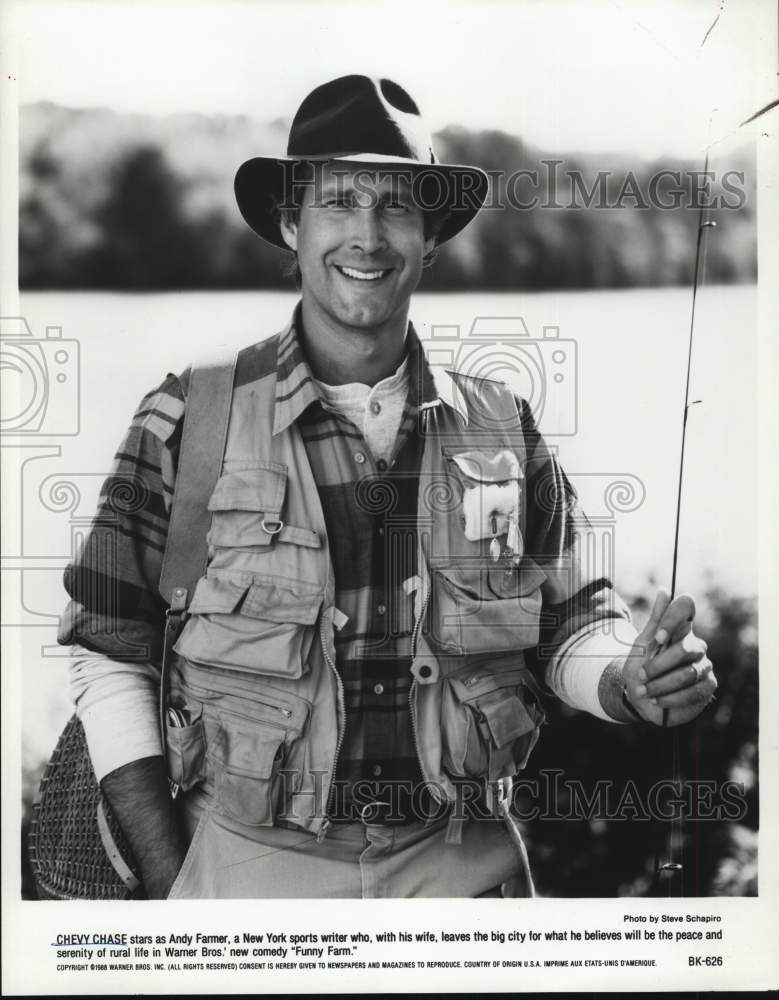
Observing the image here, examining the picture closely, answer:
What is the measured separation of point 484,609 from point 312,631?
24.2 inches

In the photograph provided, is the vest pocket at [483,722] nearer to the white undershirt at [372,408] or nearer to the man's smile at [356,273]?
the white undershirt at [372,408]

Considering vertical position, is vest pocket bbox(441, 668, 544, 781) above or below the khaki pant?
above

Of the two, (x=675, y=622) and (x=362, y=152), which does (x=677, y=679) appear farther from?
(x=362, y=152)

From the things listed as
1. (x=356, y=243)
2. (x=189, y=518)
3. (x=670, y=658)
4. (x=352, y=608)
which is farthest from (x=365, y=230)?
(x=670, y=658)

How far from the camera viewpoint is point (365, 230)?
15.1ft

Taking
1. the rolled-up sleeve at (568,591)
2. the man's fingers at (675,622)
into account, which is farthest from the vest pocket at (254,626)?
the man's fingers at (675,622)

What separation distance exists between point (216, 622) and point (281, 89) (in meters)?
1.92

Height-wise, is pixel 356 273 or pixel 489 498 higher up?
pixel 356 273

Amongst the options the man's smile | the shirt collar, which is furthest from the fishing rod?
the man's smile

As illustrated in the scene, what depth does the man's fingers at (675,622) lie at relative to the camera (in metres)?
4.56

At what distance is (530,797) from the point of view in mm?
4719

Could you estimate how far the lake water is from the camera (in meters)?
4.71

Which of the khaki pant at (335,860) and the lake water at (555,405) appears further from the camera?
the lake water at (555,405)

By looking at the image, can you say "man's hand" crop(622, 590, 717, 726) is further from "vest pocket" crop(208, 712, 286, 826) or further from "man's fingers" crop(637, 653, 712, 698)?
"vest pocket" crop(208, 712, 286, 826)
